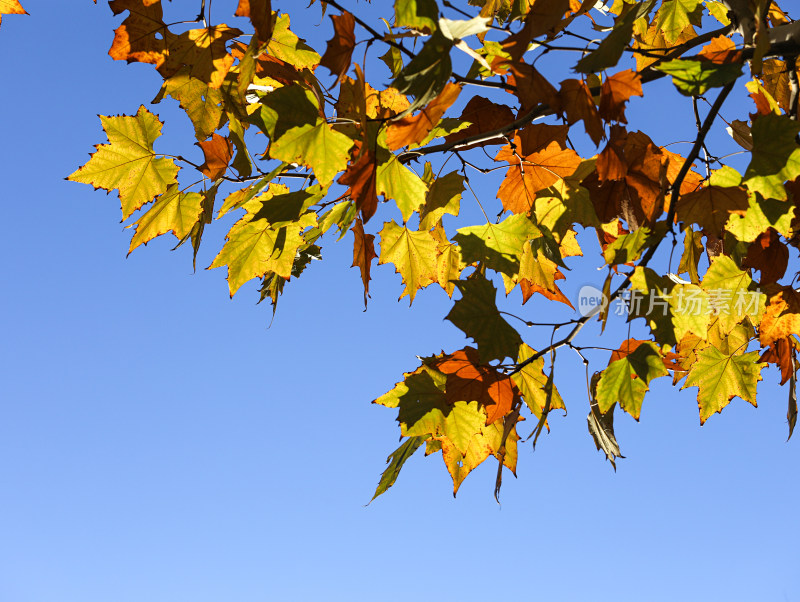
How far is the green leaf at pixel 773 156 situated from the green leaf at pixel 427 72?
0.77 meters

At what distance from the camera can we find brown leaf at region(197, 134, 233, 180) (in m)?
1.70

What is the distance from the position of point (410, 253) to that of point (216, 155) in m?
0.62

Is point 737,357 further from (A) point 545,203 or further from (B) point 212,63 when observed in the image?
(B) point 212,63

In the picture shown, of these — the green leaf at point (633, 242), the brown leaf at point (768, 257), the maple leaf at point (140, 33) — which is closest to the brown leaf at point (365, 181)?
the green leaf at point (633, 242)

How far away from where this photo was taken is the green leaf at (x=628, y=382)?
5.09 ft

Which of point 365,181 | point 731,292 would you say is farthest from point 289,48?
point 731,292

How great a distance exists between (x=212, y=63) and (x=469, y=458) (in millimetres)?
1232

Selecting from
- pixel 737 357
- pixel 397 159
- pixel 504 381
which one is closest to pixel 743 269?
pixel 737 357

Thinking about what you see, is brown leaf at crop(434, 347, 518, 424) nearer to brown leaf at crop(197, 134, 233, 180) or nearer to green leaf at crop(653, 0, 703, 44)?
brown leaf at crop(197, 134, 233, 180)

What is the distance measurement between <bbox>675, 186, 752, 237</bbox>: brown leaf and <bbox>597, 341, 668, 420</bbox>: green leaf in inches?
13.0

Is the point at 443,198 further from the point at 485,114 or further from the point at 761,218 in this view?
the point at 761,218

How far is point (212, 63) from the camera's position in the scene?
63.3 inches

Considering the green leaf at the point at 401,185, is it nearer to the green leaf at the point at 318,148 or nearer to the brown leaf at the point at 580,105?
the green leaf at the point at 318,148

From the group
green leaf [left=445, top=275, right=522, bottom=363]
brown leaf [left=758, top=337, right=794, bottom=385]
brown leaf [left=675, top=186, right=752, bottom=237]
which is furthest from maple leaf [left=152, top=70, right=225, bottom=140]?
brown leaf [left=758, top=337, right=794, bottom=385]
